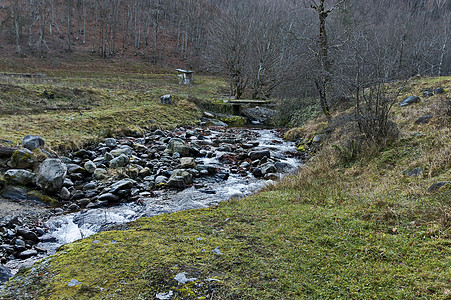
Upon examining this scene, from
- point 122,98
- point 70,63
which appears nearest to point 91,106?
point 122,98

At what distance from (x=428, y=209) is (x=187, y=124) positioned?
16373 millimetres

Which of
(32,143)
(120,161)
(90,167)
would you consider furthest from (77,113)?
(90,167)

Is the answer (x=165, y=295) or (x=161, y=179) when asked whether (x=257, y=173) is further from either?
(x=165, y=295)

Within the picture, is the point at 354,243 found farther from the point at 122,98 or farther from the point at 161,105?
the point at 122,98

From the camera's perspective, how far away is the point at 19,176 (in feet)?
23.6

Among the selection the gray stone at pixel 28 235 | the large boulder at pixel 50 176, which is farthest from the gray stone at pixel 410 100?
the gray stone at pixel 28 235

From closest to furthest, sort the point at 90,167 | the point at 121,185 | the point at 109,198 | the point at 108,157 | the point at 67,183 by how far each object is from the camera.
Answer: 1. the point at 109,198
2. the point at 121,185
3. the point at 67,183
4. the point at 90,167
5. the point at 108,157

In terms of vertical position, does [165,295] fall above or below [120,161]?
above

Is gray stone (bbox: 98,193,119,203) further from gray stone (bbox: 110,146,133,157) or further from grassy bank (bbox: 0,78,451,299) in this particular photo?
gray stone (bbox: 110,146,133,157)

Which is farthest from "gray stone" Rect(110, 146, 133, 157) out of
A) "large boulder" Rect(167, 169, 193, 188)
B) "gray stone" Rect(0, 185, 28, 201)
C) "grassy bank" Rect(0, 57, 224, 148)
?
"gray stone" Rect(0, 185, 28, 201)

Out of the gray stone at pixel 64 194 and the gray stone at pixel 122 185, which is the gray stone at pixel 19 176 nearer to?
the gray stone at pixel 64 194

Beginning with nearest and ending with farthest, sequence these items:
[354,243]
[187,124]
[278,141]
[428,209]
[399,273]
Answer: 1. [399,273]
2. [354,243]
3. [428,209]
4. [278,141]
5. [187,124]

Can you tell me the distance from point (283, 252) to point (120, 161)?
7.51 m

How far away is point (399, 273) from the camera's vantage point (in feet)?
9.51
